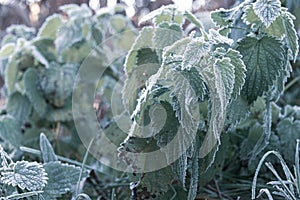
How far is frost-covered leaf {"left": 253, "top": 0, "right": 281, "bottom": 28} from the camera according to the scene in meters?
0.69

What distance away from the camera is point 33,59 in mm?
1250

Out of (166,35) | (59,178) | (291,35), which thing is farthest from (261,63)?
(59,178)

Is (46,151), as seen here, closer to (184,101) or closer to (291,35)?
(184,101)

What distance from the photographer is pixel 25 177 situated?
25.4 inches

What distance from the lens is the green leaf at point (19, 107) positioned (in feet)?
3.89

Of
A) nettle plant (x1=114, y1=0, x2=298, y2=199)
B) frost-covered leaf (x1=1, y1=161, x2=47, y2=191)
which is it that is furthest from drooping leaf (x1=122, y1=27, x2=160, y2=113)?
frost-covered leaf (x1=1, y1=161, x2=47, y2=191)

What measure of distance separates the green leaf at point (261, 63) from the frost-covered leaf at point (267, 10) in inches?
2.8

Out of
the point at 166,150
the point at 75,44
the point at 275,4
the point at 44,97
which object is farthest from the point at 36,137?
the point at 275,4

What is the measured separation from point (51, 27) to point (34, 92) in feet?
0.65

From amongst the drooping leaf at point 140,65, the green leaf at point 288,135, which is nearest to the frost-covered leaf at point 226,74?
the drooping leaf at point 140,65

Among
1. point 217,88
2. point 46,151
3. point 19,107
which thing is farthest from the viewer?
point 19,107

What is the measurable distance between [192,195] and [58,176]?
0.22 m

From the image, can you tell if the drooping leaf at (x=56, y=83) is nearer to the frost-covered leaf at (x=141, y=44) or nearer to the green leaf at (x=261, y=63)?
the frost-covered leaf at (x=141, y=44)

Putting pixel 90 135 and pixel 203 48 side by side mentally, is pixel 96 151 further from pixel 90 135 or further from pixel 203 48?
pixel 203 48
